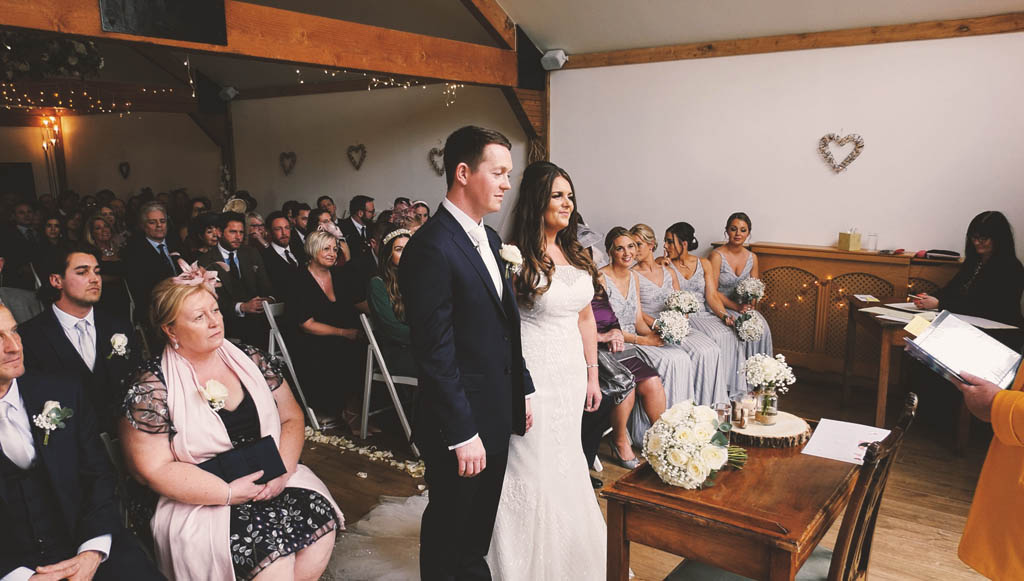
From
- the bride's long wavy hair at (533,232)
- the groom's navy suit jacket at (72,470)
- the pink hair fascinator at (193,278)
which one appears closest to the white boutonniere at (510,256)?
the bride's long wavy hair at (533,232)

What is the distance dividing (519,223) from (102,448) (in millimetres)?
1659

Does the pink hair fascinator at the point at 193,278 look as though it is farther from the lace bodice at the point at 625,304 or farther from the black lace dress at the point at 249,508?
the lace bodice at the point at 625,304

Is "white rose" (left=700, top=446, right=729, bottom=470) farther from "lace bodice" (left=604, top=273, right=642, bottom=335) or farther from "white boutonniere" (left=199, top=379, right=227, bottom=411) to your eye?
"lace bodice" (left=604, top=273, right=642, bottom=335)

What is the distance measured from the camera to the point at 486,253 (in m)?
2.16

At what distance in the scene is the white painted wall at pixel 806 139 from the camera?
5289 mm

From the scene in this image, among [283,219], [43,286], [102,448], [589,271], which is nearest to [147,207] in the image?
[283,219]

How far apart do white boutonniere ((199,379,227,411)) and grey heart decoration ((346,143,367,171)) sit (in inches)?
316

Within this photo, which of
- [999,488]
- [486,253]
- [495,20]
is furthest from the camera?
[495,20]

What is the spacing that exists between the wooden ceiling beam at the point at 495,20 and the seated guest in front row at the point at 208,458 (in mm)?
5442

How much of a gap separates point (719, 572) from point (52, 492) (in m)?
2.04

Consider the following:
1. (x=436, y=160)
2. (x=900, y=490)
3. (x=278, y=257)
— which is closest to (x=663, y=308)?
(x=900, y=490)

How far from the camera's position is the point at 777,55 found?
610cm

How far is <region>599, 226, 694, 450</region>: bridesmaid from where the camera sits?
4.33 metres

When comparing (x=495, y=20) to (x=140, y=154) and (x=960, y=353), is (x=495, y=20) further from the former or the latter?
(x=140, y=154)
